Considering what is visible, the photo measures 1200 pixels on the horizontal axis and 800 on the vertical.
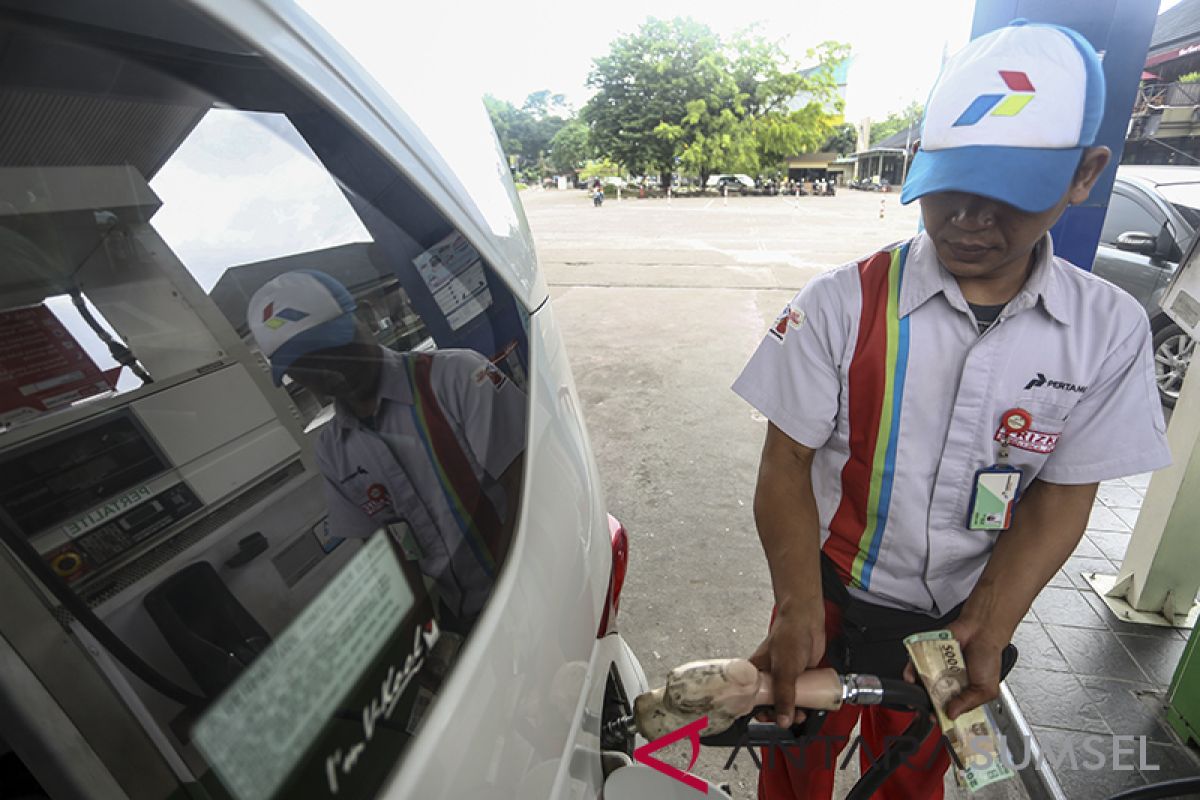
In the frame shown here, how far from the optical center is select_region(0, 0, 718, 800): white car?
683 millimetres

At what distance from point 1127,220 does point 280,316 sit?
19.7 ft

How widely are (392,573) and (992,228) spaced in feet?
3.50

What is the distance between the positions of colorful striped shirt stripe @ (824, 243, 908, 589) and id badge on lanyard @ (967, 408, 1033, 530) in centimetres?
15

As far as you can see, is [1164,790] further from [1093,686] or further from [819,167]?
[819,167]

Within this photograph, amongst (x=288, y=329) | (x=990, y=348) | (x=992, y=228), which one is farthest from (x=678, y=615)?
(x=288, y=329)

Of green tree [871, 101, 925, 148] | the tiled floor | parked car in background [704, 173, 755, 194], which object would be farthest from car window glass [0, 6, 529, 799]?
green tree [871, 101, 925, 148]

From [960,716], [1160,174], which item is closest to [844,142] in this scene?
[1160,174]

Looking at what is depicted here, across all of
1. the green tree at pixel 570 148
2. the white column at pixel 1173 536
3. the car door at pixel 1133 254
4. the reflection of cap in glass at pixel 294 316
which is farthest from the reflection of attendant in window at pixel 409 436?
the green tree at pixel 570 148

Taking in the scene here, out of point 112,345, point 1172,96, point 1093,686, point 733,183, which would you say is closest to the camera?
point 112,345

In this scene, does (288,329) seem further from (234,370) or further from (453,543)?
(453,543)

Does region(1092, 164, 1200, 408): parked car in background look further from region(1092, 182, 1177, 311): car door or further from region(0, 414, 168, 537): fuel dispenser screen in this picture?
region(0, 414, 168, 537): fuel dispenser screen

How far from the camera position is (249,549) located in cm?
79

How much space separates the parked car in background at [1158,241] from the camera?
13.8 ft

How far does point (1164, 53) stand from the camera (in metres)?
3.43
